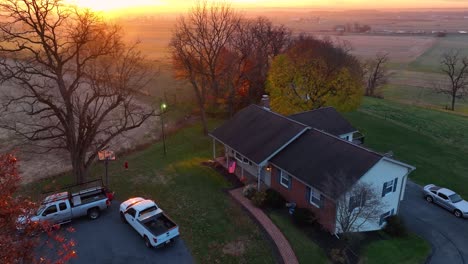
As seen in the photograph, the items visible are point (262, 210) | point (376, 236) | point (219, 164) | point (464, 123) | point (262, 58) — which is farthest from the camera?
point (262, 58)

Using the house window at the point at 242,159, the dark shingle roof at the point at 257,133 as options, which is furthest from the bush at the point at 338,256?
the house window at the point at 242,159

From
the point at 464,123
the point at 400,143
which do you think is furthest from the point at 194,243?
the point at 464,123

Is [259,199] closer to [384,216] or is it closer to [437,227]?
[384,216]

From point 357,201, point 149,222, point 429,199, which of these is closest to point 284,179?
point 357,201

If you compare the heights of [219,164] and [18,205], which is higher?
[18,205]

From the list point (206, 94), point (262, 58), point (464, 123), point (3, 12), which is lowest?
point (464, 123)

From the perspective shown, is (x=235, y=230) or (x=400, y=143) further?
(x=400, y=143)

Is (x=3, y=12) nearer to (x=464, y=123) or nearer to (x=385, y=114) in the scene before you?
(x=385, y=114)
